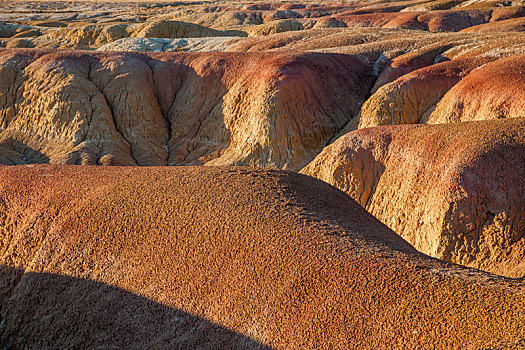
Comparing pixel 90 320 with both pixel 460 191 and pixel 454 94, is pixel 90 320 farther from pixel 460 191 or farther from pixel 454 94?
pixel 454 94

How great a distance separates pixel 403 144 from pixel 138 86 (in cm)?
1701

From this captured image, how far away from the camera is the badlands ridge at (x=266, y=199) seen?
24.8 ft

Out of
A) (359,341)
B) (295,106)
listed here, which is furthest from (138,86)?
(359,341)

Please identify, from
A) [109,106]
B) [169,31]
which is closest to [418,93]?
[109,106]

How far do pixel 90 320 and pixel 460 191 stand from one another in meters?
10.1

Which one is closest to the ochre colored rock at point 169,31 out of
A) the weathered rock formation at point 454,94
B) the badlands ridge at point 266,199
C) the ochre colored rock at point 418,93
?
the badlands ridge at point 266,199

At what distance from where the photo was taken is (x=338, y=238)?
8.80 m

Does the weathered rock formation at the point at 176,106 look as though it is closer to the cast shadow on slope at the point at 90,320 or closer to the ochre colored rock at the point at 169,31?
the cast shadow on slope at the point at 90,320

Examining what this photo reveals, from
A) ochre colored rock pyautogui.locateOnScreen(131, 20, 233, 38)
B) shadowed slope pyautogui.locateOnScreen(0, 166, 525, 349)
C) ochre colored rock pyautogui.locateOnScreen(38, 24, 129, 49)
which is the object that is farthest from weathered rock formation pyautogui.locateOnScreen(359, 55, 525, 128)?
ochre colored rock pyautogui.locateOnScreen(38, 24, 129, 49)

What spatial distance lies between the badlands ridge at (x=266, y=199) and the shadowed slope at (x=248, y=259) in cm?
3

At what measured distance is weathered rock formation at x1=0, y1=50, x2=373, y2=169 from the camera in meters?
25.8

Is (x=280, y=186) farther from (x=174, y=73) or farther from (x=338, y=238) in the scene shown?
(x=174, y=73)

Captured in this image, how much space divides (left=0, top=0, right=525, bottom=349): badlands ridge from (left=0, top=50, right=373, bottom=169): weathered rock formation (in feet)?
0.35

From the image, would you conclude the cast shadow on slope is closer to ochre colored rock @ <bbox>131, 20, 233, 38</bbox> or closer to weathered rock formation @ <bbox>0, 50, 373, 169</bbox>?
weathered rock formation @ <bbox>0, 50, 373, 169</bbox>
